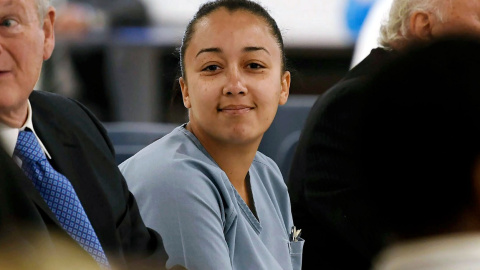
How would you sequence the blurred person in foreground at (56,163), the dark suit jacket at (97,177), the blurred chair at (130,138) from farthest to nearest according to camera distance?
the blurred chair at (130,138) → the dark suit jacket at (97,177) → the blurred person in foreground at (56,163)

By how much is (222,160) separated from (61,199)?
623mm

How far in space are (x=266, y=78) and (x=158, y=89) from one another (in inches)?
164

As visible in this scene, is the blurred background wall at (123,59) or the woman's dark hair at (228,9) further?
the blurred background wall at (123,59)

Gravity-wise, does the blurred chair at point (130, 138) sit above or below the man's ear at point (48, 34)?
below

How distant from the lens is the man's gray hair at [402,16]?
2.69 metres

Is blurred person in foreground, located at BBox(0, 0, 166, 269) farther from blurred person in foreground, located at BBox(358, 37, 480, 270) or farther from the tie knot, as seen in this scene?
blurred person in foreground, located at BBox(358, 37, 480, 270)

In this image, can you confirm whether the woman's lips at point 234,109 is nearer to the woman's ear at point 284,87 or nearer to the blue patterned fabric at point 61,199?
the woman's ear at point 284,87

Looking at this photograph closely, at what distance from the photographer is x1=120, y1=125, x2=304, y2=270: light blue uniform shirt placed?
206cm

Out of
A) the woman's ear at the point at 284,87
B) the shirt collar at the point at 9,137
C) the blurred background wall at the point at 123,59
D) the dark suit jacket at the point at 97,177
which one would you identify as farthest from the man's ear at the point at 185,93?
the blurred background wall at the point at 123,59

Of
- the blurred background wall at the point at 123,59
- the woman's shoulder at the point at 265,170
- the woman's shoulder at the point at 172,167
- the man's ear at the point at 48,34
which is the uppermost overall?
the man's ear at the point at 48,34

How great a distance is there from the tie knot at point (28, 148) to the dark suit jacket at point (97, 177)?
64 millimetres

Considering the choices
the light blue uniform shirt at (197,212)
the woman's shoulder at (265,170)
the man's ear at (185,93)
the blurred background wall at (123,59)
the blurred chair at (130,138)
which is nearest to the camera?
the light blue uniform shirt at (197,212)

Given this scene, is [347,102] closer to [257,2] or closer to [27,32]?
[257,2]

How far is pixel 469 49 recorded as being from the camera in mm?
1111
